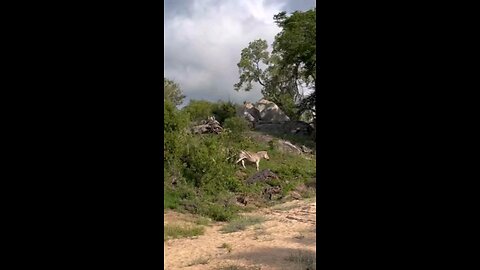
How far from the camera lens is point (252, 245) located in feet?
23.8

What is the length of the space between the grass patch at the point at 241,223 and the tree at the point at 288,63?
8768 millimetres

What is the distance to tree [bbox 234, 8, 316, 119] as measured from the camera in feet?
58.3

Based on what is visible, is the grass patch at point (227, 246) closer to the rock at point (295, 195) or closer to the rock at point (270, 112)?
the rock at point (295, 195)

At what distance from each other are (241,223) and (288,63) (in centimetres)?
1116

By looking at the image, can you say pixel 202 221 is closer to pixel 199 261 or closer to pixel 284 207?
pixel 284 207

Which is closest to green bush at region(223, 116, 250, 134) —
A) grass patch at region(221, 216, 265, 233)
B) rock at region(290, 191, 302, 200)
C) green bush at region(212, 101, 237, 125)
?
green bush at region(212, 101, 237, 125)
